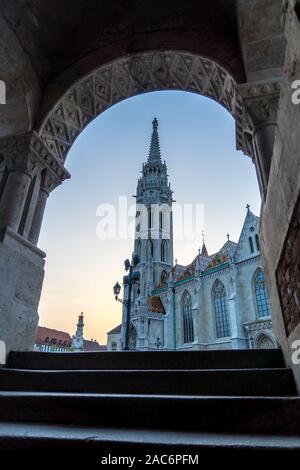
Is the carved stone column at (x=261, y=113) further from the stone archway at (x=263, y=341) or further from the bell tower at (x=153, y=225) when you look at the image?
the bell tower at (x=153, y=225)

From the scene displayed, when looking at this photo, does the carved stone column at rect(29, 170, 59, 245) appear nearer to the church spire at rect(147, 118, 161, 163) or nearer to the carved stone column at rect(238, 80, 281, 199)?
the carved stone column at rect(238, 80, 281, 199)

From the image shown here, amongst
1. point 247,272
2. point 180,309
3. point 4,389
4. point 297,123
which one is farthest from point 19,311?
point 180,309

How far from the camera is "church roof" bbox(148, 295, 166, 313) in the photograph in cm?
3516

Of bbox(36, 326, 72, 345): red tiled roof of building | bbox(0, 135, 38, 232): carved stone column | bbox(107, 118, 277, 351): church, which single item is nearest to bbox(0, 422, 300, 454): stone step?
bbox(0, 135, 38, 232): carved stone column

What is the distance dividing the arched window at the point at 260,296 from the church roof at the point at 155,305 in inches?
557

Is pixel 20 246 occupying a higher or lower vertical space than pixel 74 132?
lower

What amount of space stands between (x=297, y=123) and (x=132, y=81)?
3922mm

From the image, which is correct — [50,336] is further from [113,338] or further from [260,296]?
[260,296]

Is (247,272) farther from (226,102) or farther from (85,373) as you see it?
(85,373)

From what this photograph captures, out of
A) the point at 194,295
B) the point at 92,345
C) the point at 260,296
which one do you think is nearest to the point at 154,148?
the point at 194,295

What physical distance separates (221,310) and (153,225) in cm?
2243

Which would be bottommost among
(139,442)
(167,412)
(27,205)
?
(139,442)

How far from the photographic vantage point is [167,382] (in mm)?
1988

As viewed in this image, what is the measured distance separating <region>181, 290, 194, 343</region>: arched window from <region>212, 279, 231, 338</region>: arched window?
3.74m
